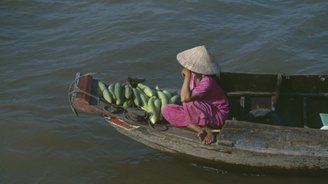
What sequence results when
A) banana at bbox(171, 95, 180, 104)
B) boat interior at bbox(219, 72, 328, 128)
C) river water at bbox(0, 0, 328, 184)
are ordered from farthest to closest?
1. river water at bbox(0, 0, 328, 184)
2. boat interior at bbox(219, 72, 328, 128)
3. banana at bbox(171, 95, 180, 104)

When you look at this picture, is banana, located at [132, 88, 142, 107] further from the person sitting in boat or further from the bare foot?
the bare foot

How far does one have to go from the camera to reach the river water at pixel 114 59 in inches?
252

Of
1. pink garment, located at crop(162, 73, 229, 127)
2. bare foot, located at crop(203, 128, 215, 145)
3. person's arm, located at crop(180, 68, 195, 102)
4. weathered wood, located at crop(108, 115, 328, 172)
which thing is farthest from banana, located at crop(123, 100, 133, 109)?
bare foot, located at crop(203, 128, 215, 145)

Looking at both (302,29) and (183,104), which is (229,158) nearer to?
(183,104)

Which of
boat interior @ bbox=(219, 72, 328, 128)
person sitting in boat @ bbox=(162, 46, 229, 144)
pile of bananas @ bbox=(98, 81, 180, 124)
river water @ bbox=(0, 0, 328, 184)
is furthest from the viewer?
river water @ bbox=(0, 0, 328, 184)

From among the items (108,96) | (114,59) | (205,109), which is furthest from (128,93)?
(114,59)

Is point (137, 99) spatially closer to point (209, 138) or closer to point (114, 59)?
point (209, 138)

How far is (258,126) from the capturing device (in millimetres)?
5273

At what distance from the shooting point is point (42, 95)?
8.07m

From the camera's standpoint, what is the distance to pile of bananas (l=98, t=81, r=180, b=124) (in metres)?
5.82

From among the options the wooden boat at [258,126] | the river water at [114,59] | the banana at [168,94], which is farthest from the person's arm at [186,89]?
the river water at [114,59]

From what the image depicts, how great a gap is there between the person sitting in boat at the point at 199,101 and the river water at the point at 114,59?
0.74 m

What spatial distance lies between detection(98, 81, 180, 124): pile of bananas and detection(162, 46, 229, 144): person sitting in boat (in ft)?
0.49

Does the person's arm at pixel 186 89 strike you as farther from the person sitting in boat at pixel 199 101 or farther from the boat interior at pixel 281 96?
the boat interior at pixel 281 96
